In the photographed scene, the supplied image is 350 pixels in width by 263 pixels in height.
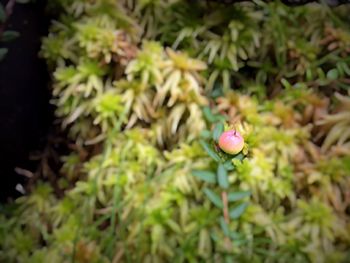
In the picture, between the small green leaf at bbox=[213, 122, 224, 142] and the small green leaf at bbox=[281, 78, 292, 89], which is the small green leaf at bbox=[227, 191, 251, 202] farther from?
the small green leaf at bbox=[281, 78, 292, 89]

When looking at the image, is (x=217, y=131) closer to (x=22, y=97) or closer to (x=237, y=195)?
(x=237, y=195)

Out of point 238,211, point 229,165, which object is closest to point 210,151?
point 229,165

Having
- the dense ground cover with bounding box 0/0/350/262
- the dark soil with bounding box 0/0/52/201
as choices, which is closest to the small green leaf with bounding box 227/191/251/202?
the dense ground cover with bounding box 0/0/350/262

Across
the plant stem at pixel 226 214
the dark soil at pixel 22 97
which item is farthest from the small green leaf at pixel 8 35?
the plant stem at pixel 226 214

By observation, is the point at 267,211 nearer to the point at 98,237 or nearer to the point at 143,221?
→ the point at 143,221

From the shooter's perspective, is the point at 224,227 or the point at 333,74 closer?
the point at 224,227
